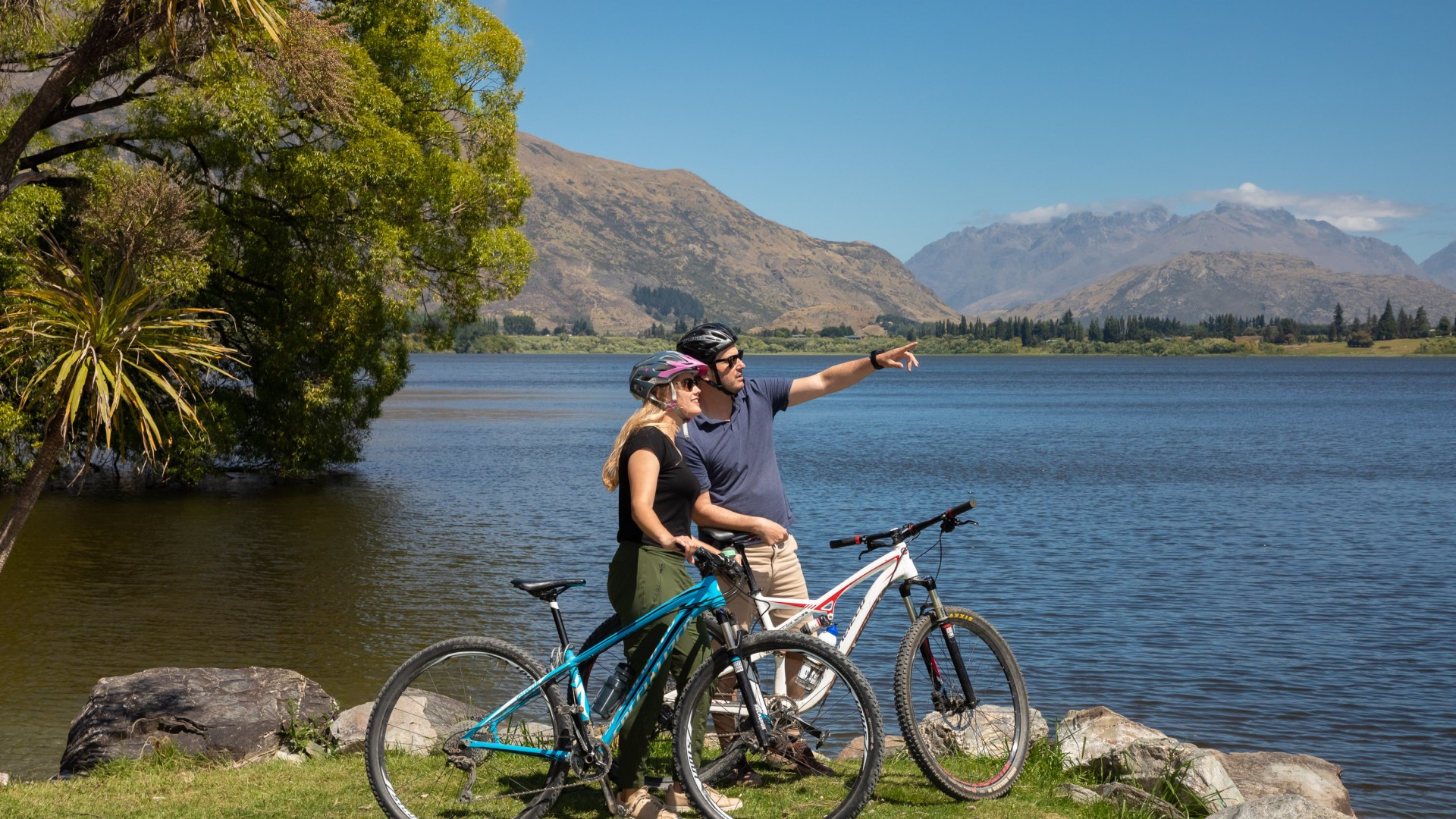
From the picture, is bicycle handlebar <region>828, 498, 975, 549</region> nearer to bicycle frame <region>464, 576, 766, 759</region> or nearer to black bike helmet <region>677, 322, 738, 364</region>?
bicycle frame <region>464, 576, 766, 759</region>

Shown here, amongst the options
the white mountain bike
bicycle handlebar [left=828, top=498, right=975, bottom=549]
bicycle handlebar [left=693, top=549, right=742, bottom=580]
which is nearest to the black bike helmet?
the white mountain bike

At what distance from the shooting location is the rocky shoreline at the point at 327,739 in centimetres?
767

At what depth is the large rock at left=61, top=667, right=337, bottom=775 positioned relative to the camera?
26.8 ft

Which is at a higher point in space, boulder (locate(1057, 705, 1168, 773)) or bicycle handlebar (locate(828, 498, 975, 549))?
bicycle handlebar (locate(828, 498, 975, 549))

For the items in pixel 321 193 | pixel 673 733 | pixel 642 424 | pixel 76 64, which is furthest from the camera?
pixel 321 193

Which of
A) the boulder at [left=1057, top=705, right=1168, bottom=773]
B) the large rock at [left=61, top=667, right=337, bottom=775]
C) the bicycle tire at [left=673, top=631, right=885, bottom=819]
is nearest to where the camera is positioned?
the bicycle tire at [left=673, top=631, right=885, bottom=819]

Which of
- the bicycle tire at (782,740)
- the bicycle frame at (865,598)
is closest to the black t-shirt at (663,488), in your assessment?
the bicycle frame at (865,598)

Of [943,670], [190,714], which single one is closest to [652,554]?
[943,670]

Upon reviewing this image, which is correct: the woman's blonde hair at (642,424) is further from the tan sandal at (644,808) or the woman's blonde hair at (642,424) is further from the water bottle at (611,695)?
the tan sandal at (644,808)

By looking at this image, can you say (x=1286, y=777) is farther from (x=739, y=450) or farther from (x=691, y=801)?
(x=691, y=801)

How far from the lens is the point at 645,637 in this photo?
20.1 feet

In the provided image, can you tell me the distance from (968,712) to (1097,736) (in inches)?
76.7

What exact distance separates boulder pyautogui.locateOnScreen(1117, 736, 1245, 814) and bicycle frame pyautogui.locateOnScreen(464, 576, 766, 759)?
3.13 m

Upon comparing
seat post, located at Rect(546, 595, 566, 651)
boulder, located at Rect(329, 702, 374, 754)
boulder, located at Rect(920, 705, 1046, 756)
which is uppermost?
seat post, located at Rect(546, 595, 566, 651)
